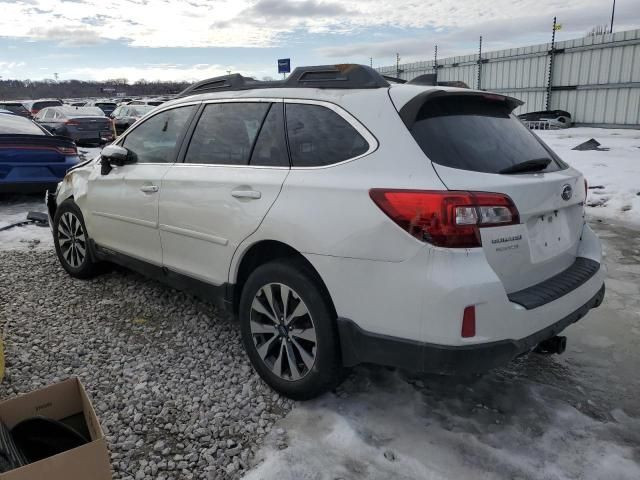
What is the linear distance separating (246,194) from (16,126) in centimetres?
797

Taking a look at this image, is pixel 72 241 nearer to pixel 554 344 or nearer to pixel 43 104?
pixel 554 344

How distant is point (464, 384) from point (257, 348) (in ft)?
4.20

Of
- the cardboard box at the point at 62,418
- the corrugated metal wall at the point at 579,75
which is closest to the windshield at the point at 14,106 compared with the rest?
the corrugated metal wall at the point at 579,75

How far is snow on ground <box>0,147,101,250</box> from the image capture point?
6469mm

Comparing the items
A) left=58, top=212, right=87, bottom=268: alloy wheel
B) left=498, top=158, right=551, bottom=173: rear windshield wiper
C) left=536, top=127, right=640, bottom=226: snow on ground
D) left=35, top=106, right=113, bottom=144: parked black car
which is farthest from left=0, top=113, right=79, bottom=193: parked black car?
left=35, top=106, right=113, bottom=144: parked black car

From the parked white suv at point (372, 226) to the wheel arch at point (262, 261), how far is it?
0.5 inches

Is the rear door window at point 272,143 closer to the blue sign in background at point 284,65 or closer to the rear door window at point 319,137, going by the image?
the rear door window at point 319,137

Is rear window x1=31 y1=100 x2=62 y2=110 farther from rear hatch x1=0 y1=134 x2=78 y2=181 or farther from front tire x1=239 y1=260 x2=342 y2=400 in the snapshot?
front tire x1=239 y1=260 x2=342 y2=400

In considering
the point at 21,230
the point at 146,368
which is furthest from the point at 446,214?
the point at 21,230

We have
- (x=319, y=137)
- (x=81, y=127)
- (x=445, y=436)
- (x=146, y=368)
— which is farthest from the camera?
(x=81, y=127)

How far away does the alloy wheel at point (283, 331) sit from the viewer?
2.85m

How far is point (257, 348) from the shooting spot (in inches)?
124

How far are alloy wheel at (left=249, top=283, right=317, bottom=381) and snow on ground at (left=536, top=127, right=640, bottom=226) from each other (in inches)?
240

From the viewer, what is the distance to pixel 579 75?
824 inches
